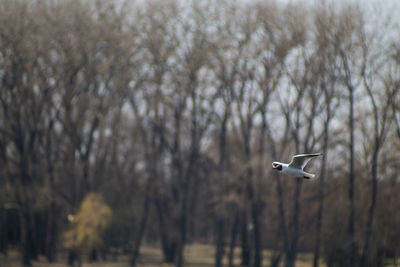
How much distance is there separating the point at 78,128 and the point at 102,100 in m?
2.79

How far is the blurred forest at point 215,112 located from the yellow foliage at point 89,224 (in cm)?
9

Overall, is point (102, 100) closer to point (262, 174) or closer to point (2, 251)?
point (262, 174)

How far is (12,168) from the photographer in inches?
1742

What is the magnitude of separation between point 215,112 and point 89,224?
36.0 ft

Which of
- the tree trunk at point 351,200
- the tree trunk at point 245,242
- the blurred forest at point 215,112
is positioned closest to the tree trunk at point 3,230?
the blurred forest at point 215,112

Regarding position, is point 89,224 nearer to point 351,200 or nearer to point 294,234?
point 294,234

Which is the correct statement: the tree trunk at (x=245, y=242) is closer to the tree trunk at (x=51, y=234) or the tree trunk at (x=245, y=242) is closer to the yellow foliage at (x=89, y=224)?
the yellow foliage at (x=89, y=224)

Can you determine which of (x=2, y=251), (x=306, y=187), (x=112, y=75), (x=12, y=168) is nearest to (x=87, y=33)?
(x=112, y=75)

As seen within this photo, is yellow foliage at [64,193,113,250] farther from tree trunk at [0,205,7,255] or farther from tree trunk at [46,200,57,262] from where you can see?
tree trunk at [0,205,7,255]

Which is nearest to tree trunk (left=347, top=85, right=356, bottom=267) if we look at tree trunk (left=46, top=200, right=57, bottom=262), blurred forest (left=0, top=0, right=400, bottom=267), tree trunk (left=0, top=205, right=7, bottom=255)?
blurred forest (left=0, top=0, right=400, bottom=267)

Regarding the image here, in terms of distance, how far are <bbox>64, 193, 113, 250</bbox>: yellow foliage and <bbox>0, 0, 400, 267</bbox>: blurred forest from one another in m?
0.09

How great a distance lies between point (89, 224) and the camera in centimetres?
3797

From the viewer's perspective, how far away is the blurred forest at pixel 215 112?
31.6 m

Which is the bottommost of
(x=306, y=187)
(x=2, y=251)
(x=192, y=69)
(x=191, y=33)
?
(x=2, y=251)
